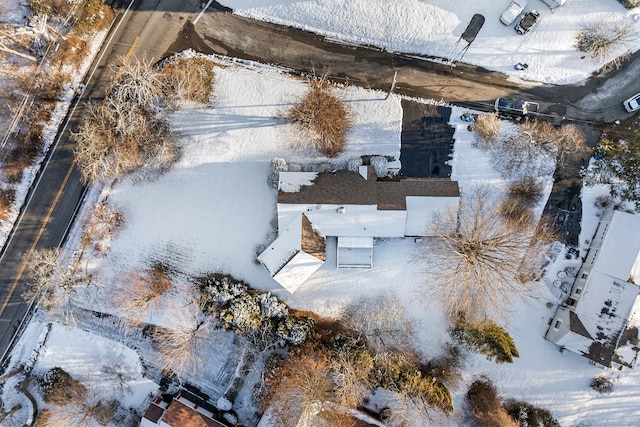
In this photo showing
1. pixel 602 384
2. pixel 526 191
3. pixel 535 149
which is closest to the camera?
pixel 602 384

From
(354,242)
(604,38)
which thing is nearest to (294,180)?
(354,242)

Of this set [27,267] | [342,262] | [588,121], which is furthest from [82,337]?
[588,121]

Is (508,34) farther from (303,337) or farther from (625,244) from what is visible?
(303,337)

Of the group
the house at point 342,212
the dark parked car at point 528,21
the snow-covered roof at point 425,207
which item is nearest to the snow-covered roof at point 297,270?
the house at point 342,212

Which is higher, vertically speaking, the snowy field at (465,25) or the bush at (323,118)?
the snowy field at (465,25)

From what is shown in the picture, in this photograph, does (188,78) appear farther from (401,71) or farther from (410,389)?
(410,389)

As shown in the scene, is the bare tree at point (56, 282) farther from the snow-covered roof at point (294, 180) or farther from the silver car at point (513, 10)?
the silver car at point (513, 10)
